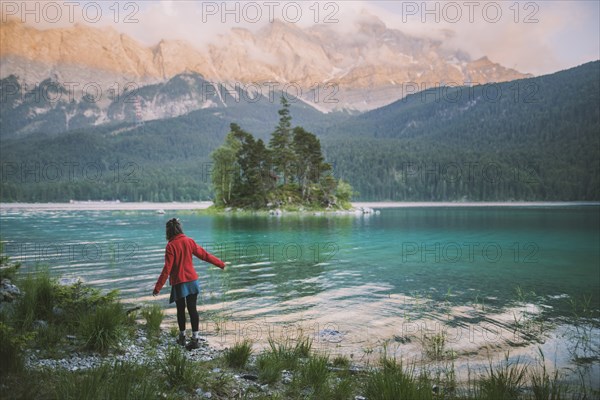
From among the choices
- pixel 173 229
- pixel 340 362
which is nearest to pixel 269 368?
pixel 340 362

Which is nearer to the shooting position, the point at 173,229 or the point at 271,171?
the point at 173,229

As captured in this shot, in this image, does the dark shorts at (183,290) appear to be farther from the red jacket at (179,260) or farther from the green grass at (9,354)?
the green grass at (9,354)

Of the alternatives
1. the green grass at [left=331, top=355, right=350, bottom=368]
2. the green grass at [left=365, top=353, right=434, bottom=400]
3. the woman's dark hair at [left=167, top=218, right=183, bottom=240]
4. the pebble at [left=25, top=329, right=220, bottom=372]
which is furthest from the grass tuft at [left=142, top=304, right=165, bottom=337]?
the green grass at [left=365, top=353, right=434, bottom=400]

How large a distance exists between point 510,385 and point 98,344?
27.3 ft

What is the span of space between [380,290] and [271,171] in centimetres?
7571

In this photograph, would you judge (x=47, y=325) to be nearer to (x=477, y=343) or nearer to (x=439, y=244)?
(x=477, y=343)

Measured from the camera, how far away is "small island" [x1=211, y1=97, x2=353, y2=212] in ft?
295

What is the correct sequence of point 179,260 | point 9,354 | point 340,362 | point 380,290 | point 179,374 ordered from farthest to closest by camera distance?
point 380,290 → point 179,260 → point 340,362 → point 179,374 → point 9,354

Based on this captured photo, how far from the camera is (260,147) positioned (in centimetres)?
9006

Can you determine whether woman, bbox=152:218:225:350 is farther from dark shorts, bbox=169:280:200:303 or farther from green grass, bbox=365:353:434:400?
green grass, bbox=365:353:434:400

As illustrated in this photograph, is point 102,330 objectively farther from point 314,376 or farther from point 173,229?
point 314,376

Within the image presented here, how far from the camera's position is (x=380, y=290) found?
758 inches

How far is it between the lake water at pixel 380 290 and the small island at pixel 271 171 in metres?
51.8

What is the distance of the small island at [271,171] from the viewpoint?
89812 mm
